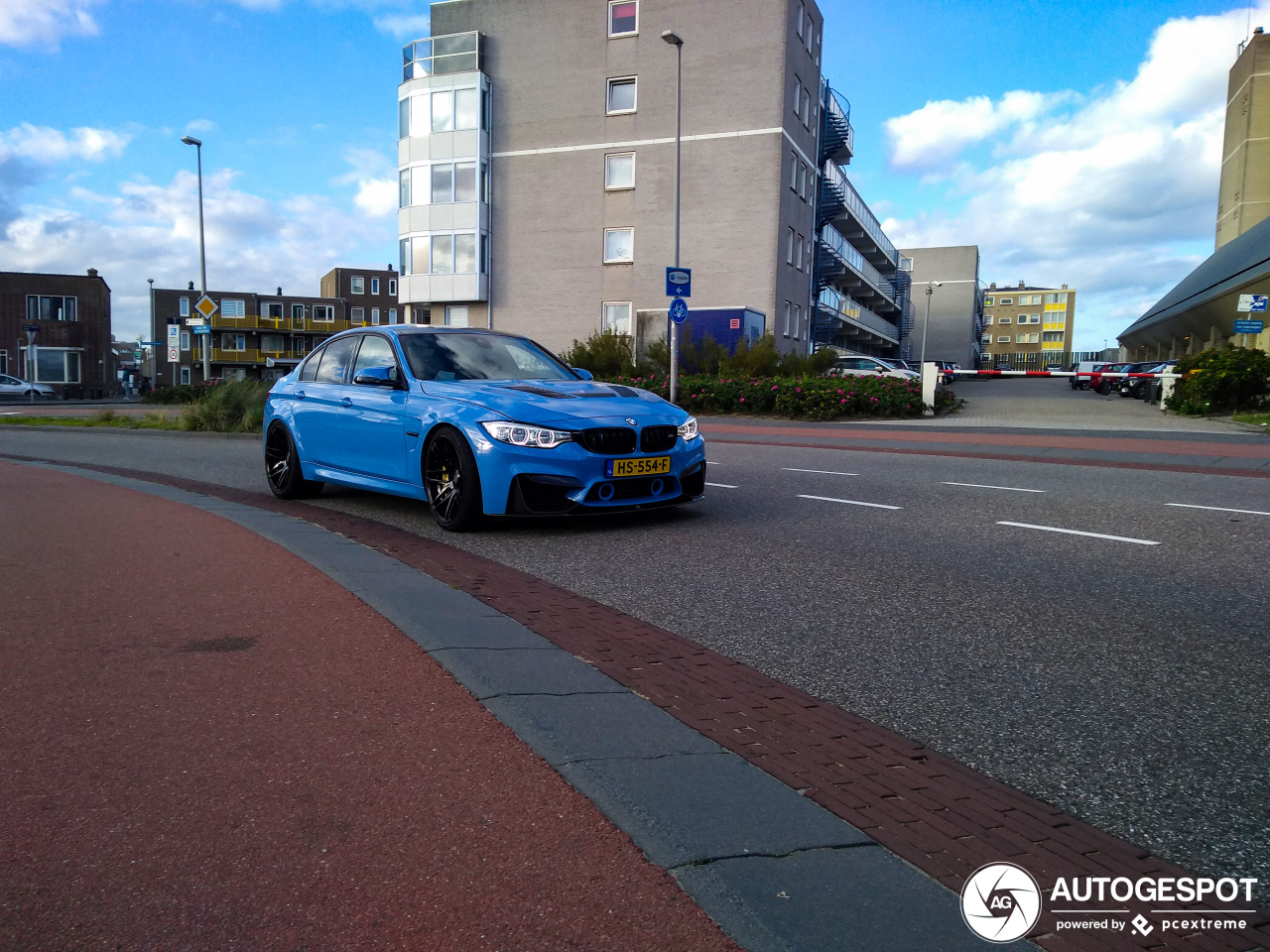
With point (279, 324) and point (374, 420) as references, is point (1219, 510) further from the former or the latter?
point (279, 324)

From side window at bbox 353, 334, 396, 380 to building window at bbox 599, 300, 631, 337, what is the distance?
97.2ft

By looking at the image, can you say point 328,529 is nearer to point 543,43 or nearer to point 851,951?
point 851,951

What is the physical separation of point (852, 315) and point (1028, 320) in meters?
118

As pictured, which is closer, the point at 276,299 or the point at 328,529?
the point at 328,529

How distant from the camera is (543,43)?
3862 centimetres

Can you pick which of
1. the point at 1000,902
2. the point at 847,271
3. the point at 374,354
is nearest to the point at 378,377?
the point at 374,354

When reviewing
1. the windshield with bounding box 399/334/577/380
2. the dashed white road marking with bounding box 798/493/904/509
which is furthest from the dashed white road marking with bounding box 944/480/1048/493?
the windshield with bounding box 399/334/577/380

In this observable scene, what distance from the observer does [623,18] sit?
123 ft

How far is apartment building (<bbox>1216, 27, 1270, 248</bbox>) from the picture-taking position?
61.6 meters

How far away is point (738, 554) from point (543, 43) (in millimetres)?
36832

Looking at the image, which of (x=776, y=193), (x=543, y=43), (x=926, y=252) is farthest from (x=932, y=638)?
(x=926, y=252)

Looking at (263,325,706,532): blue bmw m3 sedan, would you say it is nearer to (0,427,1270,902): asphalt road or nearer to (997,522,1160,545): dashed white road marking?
(0,427,1270,902): asphalt road

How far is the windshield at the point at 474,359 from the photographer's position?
25.7 ft

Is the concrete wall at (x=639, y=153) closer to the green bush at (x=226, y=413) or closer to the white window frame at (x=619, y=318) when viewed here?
the white window frame at (x=619, y=318)
